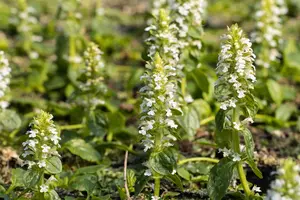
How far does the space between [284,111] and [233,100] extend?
85.2 inches

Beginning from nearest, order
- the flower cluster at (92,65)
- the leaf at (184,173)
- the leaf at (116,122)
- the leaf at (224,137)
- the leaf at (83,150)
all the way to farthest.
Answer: the leaf at (224,137) → the leaf at (184,173) → the leaf at (83,150) → the flower cluster at (92,65) → the leaf at (116,122)

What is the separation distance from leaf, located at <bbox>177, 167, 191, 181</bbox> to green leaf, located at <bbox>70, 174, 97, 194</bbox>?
64 centimetres

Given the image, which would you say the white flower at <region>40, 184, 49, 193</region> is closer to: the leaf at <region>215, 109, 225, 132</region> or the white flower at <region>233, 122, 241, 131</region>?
the leaf at <region>215, 109, 225, 132</region>

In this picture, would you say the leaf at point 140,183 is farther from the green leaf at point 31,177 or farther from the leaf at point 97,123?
the leaf at point 97,123

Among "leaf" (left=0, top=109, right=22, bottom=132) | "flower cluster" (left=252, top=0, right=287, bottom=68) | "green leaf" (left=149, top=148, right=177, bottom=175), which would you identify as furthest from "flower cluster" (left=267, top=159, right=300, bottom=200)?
"flower cluster" (left=252, top=0, right=287, bottom=68)

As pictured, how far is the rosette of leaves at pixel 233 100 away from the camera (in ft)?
14.3

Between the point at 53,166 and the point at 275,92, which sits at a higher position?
the point at 275,92

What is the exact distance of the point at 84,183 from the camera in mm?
4887

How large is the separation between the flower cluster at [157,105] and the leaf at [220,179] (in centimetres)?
40

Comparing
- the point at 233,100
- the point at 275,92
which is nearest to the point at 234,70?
the point at 233,100

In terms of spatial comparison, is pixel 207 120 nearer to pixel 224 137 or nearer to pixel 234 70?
pixel 224 137

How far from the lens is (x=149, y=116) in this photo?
454 cm

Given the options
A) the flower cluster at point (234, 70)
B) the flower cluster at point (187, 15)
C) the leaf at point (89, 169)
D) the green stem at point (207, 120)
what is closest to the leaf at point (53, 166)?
the leaf at point (89, 169)

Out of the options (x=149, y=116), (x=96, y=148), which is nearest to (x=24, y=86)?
(x=96, y=148)
